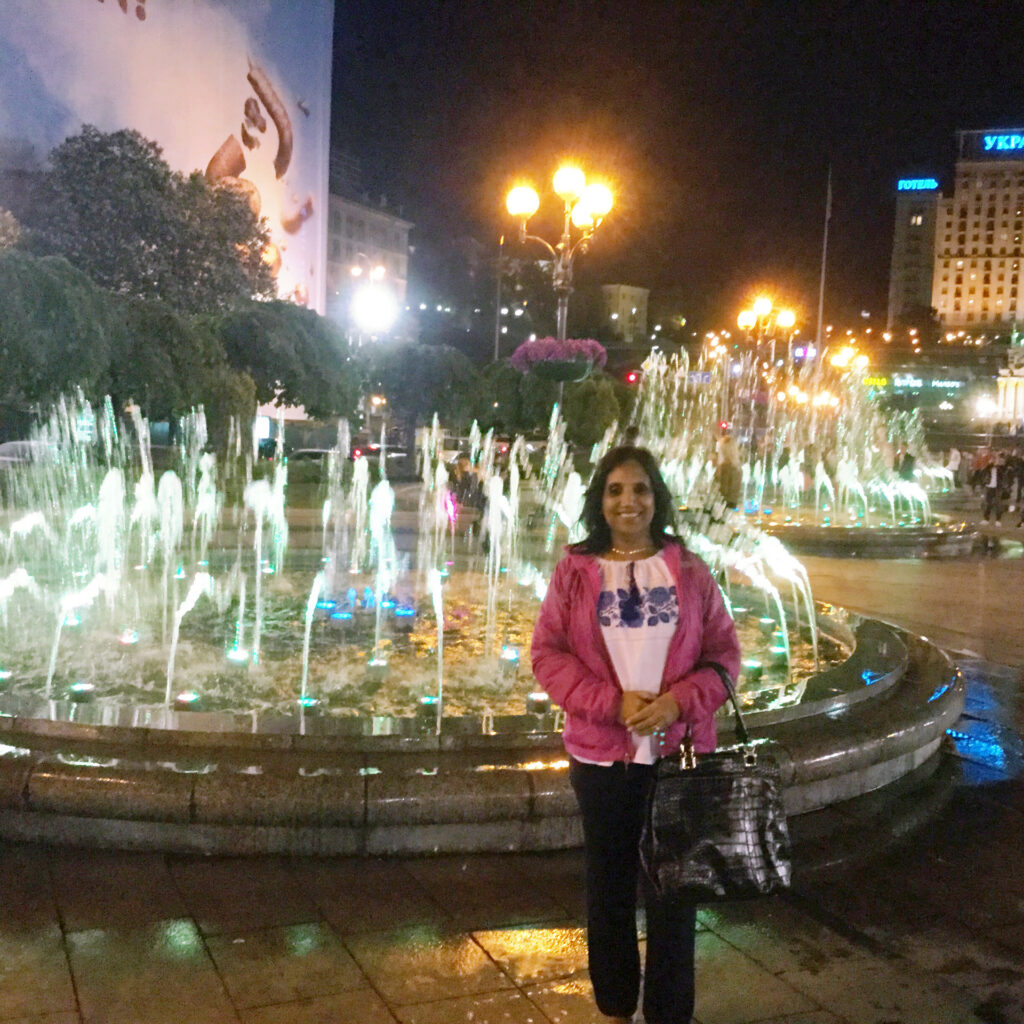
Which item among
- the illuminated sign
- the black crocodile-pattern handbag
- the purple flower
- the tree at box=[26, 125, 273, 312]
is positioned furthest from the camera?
the illuminated sign

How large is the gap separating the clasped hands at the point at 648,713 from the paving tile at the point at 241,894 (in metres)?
1.56

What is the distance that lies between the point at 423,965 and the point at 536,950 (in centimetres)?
38

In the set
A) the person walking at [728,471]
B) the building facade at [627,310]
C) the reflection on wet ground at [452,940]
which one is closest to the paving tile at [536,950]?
the reflection on wet ground at [452,940]

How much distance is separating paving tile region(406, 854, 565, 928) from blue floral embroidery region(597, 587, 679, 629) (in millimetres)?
1414

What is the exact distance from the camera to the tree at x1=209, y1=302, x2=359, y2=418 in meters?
26.2

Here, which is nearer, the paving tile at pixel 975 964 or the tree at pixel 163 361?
the paving tile at pixel 975 964

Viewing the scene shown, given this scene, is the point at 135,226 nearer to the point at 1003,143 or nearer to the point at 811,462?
the point at 811,462

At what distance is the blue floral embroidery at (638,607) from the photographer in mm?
2689

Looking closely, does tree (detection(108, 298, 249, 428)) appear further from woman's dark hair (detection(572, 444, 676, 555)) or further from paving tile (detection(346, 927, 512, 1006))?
woman's dark hair (detection(572, 444, 676, 555))

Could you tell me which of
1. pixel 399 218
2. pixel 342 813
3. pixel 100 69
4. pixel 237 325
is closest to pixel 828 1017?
pixel 342 813

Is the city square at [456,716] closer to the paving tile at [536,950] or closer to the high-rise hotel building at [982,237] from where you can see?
the paving tile at [536,950]

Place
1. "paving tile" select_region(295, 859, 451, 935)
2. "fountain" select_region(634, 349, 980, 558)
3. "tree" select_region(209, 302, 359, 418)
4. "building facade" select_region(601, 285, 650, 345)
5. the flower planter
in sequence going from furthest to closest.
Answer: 1. "building facade" select_region(601, 285, 650, 345)
2. "tree" select_region(209, 302, 359, 418)
3. "fountain" select_region(634, 349, 980, 558)
4. the flower planter
5. "paving tile" select_region(295, 859, 451, 935)

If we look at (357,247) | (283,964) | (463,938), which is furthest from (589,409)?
(357,247)

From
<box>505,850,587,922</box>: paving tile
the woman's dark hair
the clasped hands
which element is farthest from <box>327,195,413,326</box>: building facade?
the clasped hands
